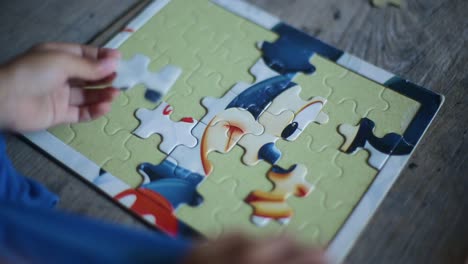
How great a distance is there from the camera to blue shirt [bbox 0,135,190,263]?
503 mm

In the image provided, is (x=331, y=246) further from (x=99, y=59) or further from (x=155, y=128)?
(x=99, y=59)

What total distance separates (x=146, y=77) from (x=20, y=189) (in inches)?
11.3

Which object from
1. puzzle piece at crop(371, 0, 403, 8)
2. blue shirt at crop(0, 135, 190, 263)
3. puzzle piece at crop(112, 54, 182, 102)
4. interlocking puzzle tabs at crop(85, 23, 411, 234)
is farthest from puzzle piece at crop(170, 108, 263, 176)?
puzzle piece at crop(371, 0, 403, 8)

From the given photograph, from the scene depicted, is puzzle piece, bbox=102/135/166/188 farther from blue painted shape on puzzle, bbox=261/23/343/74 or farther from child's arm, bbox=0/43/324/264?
blue painted shape on puzzle, bbox=261/23/343/74

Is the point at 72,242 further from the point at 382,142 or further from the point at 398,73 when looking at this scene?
the point at 398,73

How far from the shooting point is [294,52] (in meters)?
0.92

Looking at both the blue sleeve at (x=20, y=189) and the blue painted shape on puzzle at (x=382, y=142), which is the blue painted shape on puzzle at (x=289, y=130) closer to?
the blue painted shape on puzzle at (x=382, y=142)

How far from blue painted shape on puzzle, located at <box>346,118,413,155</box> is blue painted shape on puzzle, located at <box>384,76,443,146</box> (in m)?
0.01

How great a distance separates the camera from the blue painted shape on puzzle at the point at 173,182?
2.47 feet

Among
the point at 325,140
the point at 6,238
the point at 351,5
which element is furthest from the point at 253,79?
the point at 6,238

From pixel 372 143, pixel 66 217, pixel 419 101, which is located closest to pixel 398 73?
pixel 419 101

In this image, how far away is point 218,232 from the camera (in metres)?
0.72

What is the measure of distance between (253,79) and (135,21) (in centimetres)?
28

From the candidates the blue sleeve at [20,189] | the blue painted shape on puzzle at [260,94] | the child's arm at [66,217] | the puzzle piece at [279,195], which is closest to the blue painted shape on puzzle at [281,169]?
the puzzle piece at [279,195]
